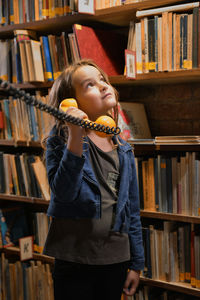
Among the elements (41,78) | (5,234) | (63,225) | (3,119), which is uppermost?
(41,78)

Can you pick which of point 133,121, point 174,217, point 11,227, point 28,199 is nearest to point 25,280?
point 11,227

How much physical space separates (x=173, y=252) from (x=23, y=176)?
1.06 meters

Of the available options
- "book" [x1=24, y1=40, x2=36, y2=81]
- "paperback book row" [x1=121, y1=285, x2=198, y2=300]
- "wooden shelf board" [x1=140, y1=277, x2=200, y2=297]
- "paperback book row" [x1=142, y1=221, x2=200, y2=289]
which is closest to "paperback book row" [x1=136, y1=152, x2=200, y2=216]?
"paperback book row" [x1=142, y1=221, x2=200, y2=289]

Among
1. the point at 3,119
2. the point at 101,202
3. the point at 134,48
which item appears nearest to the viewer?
the point at 101,202

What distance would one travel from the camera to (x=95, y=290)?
1.27 metres

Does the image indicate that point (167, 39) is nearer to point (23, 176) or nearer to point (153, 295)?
point (23, 176)

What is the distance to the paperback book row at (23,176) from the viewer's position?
6.98 ft

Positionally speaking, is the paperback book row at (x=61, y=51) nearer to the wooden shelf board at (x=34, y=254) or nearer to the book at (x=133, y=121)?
the book at (x=133, y=121)

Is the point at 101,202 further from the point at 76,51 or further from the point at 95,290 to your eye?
the point at 76,51

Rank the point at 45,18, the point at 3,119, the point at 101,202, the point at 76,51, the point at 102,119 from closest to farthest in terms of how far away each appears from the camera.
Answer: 1. the point at 102,119
2. the point at 101,202
3. the point at 76,51
4. the point at 45,18
5. the point at 3,119

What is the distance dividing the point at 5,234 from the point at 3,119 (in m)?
0.79

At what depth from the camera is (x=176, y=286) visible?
1756mm

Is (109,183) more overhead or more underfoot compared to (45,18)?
more underfoot

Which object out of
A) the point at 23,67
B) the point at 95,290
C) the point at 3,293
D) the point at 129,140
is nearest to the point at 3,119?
the point at 23,67
